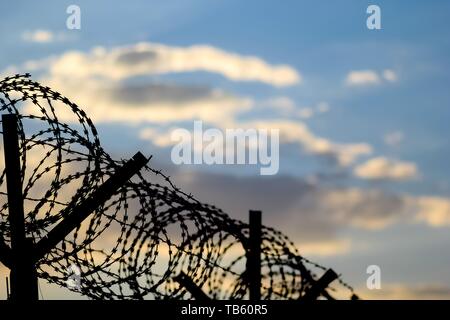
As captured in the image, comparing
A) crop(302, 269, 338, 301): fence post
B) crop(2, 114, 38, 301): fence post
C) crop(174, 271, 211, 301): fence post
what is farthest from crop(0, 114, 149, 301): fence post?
crop(302, 269, 338, 301): fence post

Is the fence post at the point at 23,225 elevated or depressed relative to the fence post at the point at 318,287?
elevated

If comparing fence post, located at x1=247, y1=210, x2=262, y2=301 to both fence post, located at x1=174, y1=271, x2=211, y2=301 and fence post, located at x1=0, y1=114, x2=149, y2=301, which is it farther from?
fence post, located at x1=0, y1=114, x2=149, y2=301

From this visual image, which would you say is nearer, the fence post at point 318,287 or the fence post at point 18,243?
the fence post at point 18,243

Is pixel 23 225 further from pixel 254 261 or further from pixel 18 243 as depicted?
pixel 254 261

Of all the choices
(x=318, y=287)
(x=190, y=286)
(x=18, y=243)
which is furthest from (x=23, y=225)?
(x=318, y=287)

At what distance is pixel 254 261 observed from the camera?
8258mm

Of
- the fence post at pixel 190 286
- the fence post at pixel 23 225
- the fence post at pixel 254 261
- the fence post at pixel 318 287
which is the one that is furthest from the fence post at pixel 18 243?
the fence post at pixel 318 287

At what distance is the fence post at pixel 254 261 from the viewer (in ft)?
26.9

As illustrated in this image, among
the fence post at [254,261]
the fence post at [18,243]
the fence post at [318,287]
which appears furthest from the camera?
the fence post at [318,287]

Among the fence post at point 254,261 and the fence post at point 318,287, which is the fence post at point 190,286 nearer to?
the fence post at point 254,261
